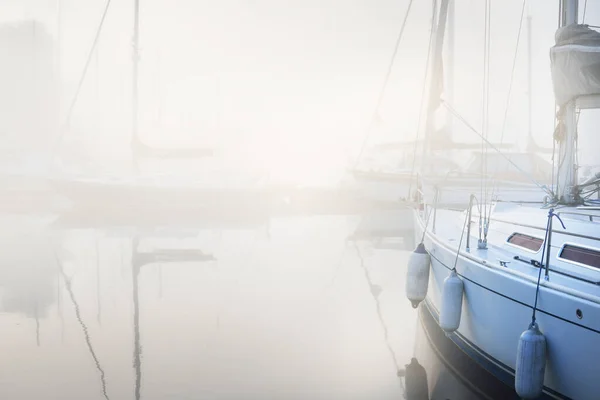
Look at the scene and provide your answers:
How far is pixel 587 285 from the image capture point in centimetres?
525

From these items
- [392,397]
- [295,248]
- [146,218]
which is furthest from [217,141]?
[392,397]

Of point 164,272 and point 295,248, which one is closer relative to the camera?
point 164,272

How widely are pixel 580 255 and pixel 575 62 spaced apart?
3.23 meters

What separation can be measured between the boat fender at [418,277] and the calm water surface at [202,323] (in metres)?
0.90

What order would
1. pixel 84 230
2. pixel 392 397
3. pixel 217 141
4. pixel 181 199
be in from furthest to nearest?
pixel 217 141
pixel 181 199
pixel 84 230
pixel 392 397

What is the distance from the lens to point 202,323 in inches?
372

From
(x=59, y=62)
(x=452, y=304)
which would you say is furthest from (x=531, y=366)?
(x=59, y=62)

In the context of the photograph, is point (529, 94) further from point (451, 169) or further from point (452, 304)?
point (452, 304)

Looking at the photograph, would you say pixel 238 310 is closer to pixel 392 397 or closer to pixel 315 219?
pixel 392 397

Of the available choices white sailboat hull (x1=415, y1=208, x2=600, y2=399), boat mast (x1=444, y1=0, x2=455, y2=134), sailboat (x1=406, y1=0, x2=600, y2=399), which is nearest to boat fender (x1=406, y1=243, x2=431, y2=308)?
sailboat (x1=406, y1=0, x2=600, y2=399)

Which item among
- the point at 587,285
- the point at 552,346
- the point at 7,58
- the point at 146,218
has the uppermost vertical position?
the point at 7,58

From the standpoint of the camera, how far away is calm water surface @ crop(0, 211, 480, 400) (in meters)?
6.84

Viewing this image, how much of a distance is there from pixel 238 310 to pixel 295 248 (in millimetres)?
8847

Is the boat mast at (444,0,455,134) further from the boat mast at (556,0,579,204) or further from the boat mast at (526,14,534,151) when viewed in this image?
the boat mast at (556,0,579,204)
